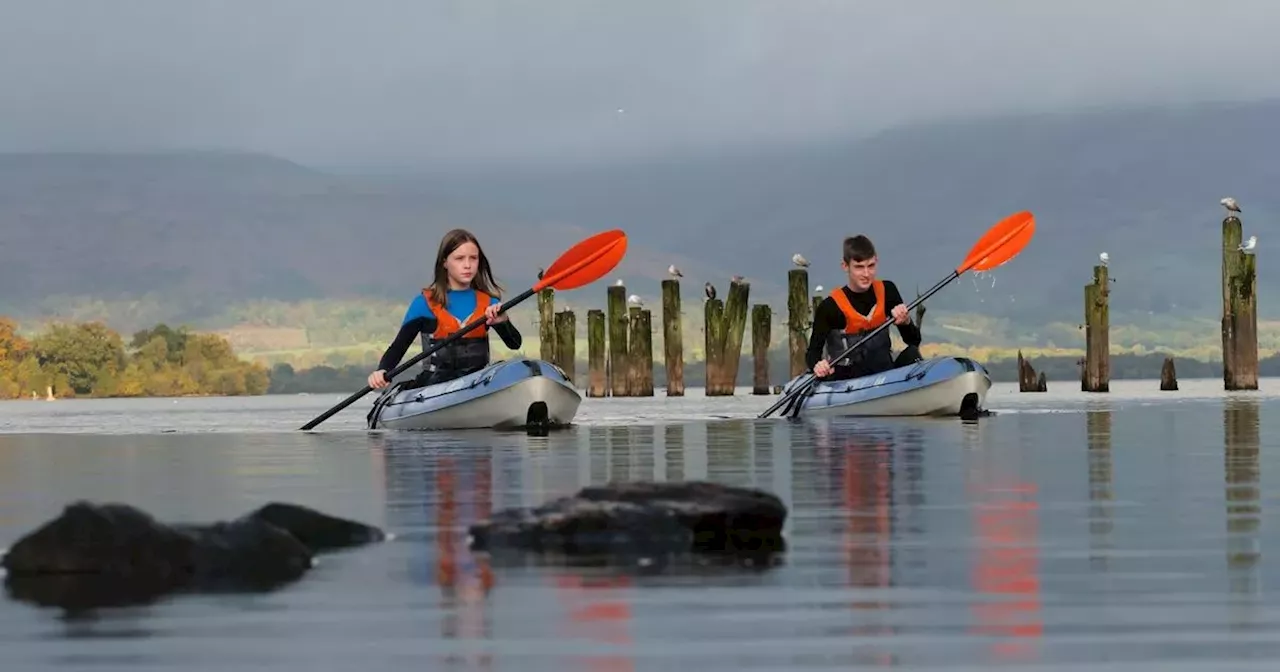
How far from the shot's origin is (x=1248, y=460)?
560 inches

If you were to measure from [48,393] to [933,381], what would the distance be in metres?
43.5

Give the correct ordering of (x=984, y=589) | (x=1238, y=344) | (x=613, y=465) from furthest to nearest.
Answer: (x=1238, y=344)
(x=613, y=465)
(x=984, y=589)

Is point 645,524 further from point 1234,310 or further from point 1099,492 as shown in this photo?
point 1234,310

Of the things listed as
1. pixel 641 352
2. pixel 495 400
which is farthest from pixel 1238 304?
pixel 495 400

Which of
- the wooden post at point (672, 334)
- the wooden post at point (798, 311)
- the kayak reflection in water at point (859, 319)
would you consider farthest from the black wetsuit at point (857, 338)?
the wooden post at point (672, 334)

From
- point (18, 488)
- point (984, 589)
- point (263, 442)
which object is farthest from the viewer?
point (263, 442)

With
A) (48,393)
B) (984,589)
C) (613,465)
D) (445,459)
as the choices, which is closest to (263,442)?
(445,459)

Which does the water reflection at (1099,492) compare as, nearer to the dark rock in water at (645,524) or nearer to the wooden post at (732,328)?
the dark rock in water at (645,524)

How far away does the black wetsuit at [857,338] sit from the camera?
73.3ft

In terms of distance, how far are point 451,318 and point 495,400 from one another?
1097 millimetres

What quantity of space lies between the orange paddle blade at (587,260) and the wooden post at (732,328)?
51.8 feet

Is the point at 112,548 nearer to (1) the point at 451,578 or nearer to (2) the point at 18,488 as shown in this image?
→ (1) the point at 451,578

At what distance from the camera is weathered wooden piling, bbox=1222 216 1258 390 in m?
32.6

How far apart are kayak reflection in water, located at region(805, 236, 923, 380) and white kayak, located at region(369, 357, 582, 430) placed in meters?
2.43
